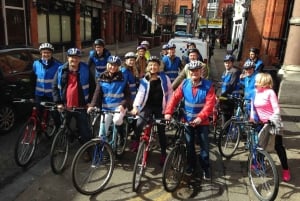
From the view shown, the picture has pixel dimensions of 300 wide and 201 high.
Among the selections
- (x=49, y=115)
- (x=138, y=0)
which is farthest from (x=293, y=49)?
(x=138, y=0)

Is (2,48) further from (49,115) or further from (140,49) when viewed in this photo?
(140,49)

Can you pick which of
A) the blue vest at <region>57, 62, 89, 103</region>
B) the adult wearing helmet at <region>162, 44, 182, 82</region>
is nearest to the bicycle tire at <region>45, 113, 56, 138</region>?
the blue vest at <region>57, 62, 89, 103</region>

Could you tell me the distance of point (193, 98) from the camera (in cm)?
446

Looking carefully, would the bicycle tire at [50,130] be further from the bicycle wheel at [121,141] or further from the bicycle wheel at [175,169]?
the bicycle wheel at [175,169]

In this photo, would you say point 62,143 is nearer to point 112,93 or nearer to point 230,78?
point 112,93

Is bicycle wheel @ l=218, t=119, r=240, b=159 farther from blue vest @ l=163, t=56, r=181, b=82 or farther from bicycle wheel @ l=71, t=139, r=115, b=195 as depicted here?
bicycle wheel @ l=71, t=139, r=115, b=195

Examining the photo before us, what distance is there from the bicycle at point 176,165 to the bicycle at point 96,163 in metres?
0.80

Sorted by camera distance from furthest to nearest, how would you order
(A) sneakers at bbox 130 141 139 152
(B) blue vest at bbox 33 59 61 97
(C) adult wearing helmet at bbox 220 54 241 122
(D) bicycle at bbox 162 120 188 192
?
1. (C) adult wearing helmet at bbox 220 54 241 122
2. (A) sneakers at bbox 130 141 139 152
3. (B) blue vest at bbox 33 59 61 97
4. (D) bicycle at bbox 162 120 188 192

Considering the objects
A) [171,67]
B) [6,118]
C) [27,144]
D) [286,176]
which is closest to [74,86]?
[27,144]

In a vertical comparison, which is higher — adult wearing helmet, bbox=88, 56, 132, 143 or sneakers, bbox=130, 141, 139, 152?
adult wearing helmet, bbox=88, 56, 132, 143

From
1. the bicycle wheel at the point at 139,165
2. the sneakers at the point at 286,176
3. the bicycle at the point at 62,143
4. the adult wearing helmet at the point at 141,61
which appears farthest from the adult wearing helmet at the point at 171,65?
the sneakers at the point at 286,176

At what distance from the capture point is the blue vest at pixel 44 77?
18.0ft

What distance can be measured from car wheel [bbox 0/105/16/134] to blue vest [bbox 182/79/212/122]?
3774 mm

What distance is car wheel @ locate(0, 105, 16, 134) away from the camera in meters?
6.29
